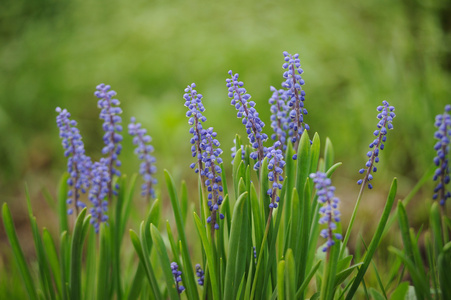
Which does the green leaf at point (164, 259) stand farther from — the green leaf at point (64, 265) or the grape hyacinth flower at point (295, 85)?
the grape hyacinth flower at point (295, 85)

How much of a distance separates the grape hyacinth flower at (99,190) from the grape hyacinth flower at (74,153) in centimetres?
4

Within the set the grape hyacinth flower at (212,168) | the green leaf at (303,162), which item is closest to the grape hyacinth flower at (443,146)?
the green leaf at (303,162)

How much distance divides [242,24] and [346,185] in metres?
3.06

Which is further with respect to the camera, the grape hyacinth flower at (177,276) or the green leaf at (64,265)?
the green leaf at (64,265)

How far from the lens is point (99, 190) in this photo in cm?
204

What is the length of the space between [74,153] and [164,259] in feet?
2.09

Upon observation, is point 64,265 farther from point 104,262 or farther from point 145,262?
point 145,262

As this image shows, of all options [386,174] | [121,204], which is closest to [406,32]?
[386,174]

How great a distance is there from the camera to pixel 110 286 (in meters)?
2.12

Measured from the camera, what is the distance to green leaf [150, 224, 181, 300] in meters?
1.77

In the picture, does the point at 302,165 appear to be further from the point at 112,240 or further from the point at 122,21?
the point at 122,21

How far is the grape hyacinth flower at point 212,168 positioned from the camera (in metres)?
1.73

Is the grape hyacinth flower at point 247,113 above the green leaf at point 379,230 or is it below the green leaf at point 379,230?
above

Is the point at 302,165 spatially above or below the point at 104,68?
below
